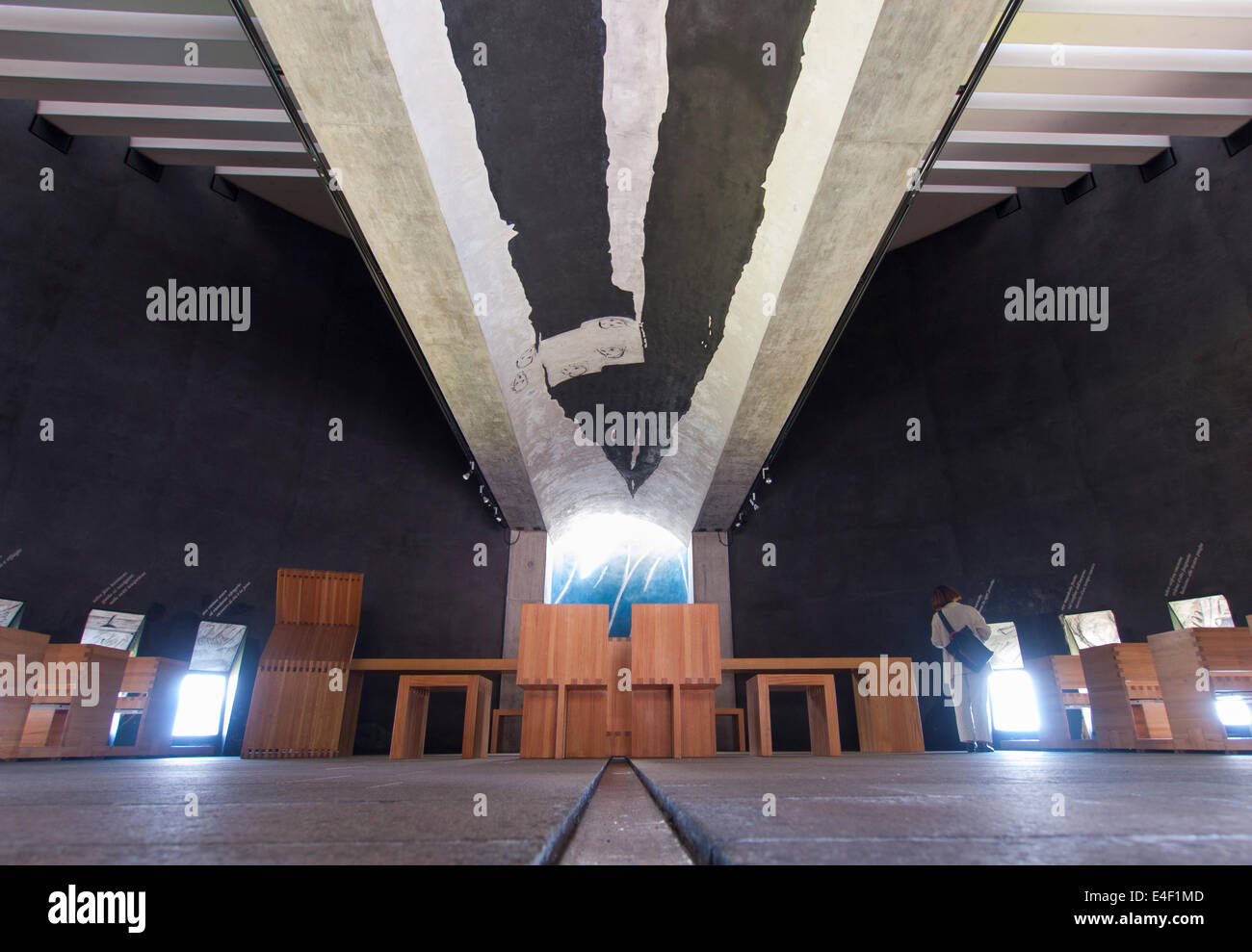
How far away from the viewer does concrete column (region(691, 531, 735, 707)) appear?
10.9 meters

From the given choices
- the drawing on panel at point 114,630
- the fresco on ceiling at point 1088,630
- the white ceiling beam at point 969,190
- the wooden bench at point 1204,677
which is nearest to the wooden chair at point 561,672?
the wooden bench at point 1204,677

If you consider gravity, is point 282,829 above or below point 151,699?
below

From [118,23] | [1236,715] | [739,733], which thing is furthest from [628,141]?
[1236,715]

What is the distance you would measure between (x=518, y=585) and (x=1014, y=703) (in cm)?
706

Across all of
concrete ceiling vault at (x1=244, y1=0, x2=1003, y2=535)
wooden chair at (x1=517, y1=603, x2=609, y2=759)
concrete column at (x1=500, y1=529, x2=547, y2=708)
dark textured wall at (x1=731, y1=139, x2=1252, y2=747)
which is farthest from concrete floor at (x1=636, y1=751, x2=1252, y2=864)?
concrete column at (x1=500, y1=529, x2=547, y2=708)

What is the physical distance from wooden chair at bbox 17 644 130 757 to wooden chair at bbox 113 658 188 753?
0.59 metres

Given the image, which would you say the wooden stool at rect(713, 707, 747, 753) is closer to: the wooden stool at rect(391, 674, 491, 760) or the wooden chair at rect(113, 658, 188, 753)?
the wooden stool at rect(391, 674, 491, 760)

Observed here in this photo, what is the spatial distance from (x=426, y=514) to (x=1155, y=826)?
10.7 meters

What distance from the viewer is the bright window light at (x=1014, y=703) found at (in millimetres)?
9539

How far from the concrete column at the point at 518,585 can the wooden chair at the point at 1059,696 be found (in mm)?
6738

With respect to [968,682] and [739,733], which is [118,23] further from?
[739,733]

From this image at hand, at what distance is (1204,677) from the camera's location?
5.64m

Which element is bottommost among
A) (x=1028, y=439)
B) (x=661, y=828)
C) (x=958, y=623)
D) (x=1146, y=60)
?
(x=661, y=828)
